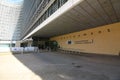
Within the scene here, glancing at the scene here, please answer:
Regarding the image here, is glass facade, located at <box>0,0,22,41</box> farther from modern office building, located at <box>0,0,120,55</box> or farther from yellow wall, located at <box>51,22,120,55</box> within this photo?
yellow wall, located at <box>51,22,120,55</box>

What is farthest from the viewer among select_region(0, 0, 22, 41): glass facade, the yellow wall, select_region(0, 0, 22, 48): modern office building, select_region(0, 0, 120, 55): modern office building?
select_region(0, 0, 22, 41): glass facade

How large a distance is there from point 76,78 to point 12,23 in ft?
295

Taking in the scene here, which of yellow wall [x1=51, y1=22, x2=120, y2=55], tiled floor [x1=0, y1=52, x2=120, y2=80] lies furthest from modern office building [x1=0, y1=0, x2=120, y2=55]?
tiled floor [x1=0, y1=52, x2=120, y2=80]

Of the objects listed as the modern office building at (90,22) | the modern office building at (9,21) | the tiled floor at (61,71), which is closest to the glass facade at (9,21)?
the modern office building at (9,21)

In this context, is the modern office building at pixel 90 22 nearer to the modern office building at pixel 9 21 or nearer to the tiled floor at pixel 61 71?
the tiled floor at pixel 61 71

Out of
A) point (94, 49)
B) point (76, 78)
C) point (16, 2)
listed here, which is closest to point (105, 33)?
point (94, 49)

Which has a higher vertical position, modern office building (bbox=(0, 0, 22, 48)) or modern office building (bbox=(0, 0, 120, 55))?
modern office building (bbox=(0, 0, 22, 48))

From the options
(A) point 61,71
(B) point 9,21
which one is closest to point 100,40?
(A) point 61,71

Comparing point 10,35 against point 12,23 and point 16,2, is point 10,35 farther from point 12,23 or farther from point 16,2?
point 16,2

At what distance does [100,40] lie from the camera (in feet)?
49.6

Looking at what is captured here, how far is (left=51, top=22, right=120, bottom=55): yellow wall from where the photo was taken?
1305 cm

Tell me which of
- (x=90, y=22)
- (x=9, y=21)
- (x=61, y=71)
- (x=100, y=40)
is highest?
(x=9, y=21)

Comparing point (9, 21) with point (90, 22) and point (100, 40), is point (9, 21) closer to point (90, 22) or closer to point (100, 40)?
point (100, 40)

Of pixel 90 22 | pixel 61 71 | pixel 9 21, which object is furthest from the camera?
pixel 9 21
